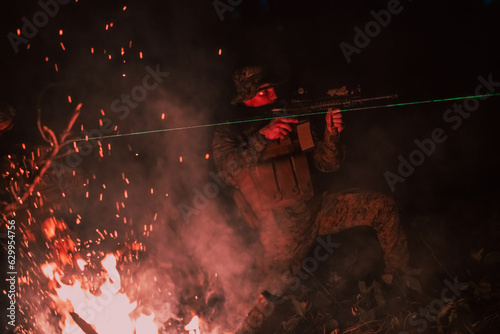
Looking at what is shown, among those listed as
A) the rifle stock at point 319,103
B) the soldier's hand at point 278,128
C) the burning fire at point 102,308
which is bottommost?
the burning fire at point 102,308

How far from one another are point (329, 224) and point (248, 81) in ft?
5.22

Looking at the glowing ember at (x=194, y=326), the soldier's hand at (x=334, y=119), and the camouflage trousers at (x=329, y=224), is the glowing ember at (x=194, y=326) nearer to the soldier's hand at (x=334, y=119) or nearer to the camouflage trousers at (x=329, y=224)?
the camouflage trousers at (x=329, y=224)

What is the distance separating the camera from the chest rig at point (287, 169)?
4305 mm

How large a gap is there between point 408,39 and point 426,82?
0.43m

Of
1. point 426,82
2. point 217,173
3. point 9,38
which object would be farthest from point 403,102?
point 9,38

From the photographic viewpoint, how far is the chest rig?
→ 4.30 m

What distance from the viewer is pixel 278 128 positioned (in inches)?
168

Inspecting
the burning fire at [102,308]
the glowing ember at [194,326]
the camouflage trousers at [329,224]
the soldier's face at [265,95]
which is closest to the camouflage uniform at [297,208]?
the camouflage trousers at [329,224]

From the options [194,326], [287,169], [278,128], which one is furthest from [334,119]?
[194,326]

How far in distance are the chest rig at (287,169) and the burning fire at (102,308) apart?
2049 millimetres

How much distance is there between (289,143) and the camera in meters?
4.31

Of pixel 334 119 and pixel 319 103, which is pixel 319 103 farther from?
pixel 334 119

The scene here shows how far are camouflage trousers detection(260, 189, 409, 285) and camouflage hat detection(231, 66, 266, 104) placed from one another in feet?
3.90

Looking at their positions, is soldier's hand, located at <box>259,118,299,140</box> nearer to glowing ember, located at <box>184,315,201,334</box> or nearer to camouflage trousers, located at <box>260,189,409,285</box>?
camouflage trousers, located at <box>260,189,409,285</box>
